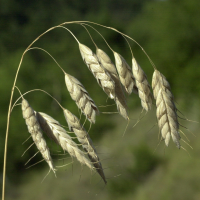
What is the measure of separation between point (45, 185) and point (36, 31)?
18.2ft

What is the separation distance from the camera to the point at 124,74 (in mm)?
455

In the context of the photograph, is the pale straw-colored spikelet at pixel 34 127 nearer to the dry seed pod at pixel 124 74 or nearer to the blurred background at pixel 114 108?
the dry seed pod at pixel 124 74

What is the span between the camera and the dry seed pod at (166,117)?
0.44m

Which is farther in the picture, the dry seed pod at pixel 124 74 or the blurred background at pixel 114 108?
the blurred background at pixel 114 108

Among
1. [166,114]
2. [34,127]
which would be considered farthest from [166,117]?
[34,127]

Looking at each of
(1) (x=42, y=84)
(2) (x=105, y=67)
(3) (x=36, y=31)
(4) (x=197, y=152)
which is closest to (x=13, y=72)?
(1) (x=42, y=84)

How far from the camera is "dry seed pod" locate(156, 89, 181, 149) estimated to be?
437 mm

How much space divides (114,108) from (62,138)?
590 cm

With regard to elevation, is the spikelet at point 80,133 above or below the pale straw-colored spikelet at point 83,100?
below

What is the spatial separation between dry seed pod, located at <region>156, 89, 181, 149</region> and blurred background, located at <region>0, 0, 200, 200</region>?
336cm

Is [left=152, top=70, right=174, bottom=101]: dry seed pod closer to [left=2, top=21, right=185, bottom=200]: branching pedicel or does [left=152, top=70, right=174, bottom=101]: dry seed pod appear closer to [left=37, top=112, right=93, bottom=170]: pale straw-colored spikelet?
[left=2, top=21, right=185, bottom=200]: branching pedicel

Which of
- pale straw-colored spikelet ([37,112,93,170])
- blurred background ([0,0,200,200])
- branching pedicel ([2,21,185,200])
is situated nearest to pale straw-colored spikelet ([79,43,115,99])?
branching pedicel ([2,21,185,200])

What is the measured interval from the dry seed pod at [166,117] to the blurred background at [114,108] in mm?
3360

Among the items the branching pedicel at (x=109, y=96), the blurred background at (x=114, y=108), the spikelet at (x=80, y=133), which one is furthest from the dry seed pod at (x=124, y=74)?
the blurred background at (x=114, y=108)
